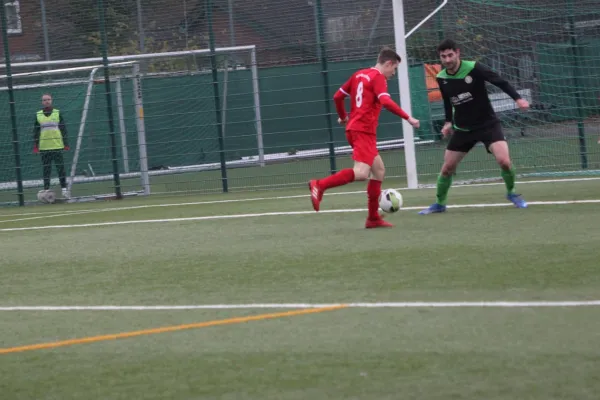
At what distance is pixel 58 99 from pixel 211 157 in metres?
3.39

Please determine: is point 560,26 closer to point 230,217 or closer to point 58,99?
point 230,217

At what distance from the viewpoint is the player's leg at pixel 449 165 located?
39.3 feet

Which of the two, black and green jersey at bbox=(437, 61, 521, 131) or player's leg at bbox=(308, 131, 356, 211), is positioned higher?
black and green jersey at bbox=(437, 61, 521, 131)

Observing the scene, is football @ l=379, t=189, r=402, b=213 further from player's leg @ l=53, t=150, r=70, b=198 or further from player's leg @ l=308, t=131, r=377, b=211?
player's leg @ l=53, t=150, r=70, b=198

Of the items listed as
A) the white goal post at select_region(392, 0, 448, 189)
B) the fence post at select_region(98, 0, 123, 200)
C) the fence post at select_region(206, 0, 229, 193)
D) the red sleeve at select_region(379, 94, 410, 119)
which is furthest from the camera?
the fence post at select_region(98, 0, 123, 200)

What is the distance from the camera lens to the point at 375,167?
11094 millimetres

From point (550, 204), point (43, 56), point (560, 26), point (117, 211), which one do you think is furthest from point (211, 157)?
point (550, 204)

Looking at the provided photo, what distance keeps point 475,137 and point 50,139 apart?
10880mm

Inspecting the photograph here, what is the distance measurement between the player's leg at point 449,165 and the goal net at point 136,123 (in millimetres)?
7851

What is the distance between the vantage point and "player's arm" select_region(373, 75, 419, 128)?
1048 cm

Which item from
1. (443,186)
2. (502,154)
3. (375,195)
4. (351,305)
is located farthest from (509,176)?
(351,305)

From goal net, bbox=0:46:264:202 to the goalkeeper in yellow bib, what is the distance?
9.8 inches

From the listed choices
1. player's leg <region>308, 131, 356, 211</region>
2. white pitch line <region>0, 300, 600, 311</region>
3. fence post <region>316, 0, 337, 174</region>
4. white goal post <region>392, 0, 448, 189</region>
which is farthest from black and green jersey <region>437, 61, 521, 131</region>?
fence post <region>316, 0, 337, 174</region>

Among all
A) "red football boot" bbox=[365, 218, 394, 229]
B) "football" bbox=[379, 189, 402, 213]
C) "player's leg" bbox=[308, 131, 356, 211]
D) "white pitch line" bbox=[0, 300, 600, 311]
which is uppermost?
"player's leg" bbox=[308, 131, 356, 211]
